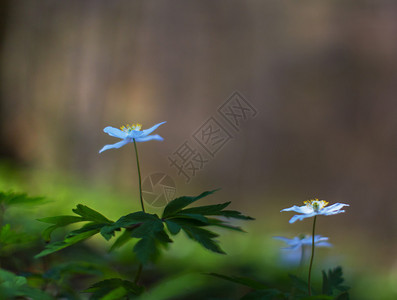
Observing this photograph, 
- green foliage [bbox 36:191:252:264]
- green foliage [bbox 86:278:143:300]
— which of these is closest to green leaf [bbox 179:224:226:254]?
green foliage [bbox 36:191:252:264]

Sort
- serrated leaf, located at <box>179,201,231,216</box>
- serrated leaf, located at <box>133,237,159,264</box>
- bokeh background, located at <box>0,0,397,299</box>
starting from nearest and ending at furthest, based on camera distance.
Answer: serrated leaf, located at <box>133,237,159,264</box> < serrated leaf, located at <box>179,201,231,216</box> < bokeh background, located at <box>0,0,397,299</box>

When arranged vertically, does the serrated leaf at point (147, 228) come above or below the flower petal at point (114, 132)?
below

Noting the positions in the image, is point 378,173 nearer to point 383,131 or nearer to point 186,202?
point 383,131

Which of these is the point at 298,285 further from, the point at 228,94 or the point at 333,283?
the point at 228,94

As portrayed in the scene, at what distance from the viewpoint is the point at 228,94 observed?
329cm

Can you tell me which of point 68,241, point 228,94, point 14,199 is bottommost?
point 68,241

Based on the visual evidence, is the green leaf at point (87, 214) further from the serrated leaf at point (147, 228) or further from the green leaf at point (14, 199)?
the green leaf at point (14, 199)

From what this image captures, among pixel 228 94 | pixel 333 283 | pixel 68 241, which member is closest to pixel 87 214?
pixel 68 241

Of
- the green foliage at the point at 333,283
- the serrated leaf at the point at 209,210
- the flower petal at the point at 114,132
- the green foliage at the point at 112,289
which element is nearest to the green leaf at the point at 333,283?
the green foliage at the point at 333,283

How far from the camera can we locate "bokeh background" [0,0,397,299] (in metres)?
3.10

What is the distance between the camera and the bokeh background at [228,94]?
10.2 ft

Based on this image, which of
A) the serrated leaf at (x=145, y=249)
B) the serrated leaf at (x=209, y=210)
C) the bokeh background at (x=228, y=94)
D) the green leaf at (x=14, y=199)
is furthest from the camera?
the bokeh background at (x=228, y=94)

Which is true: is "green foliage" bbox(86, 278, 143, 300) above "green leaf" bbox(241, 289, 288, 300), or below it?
above

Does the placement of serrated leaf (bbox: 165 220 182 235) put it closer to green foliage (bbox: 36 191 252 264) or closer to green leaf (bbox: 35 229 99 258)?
green foliage (bbox: 36 191 252 264)
